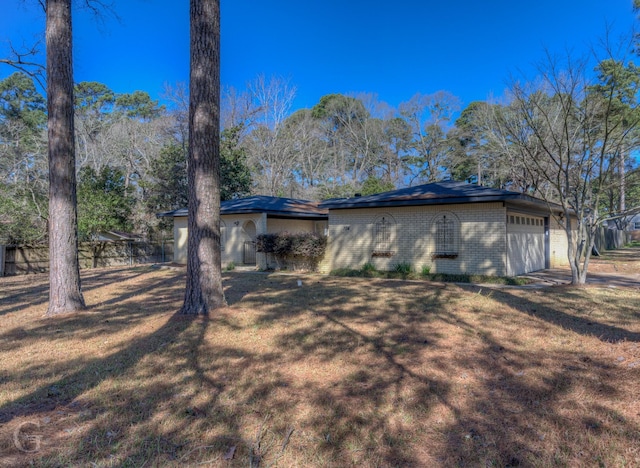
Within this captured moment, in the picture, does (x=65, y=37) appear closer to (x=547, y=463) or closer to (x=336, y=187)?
(x=547, y=463)

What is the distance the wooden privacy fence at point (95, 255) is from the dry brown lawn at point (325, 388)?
10.2 meters

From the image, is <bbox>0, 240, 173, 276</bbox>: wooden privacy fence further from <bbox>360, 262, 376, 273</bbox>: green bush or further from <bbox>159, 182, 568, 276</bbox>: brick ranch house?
<bbox>360, 262, 376, 273</bbox>: green bush

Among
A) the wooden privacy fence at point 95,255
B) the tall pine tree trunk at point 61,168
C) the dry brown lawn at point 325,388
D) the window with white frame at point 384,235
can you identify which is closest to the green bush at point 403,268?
the window with white frame at point 384,235

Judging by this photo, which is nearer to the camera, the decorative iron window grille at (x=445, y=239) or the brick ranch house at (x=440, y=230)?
the brick ranch house at (x=440, y=230)

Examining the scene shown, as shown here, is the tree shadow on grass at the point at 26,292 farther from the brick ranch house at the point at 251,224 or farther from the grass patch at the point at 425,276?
the grass patch at the point at 425,276

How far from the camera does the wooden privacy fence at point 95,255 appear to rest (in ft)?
48.1

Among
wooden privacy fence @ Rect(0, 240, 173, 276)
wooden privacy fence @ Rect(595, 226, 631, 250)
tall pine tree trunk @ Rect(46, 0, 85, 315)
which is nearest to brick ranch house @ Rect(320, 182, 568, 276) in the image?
tall pine tree trunk @ Rect(46, 0, 85, 315)

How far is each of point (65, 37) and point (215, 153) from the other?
3.65 meters


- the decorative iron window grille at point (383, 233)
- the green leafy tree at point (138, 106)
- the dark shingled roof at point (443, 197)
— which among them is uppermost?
the green leafy tree at point (138, 106)

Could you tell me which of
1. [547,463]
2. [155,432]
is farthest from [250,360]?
[547,463]

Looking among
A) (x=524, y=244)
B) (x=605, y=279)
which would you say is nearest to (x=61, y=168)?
(x=524, y=244)

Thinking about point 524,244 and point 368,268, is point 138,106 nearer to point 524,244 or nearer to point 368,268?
point 368,268

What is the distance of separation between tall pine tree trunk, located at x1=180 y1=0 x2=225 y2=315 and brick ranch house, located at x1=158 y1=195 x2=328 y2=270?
8974 millimetres

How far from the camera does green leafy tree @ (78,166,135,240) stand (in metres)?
17.2
